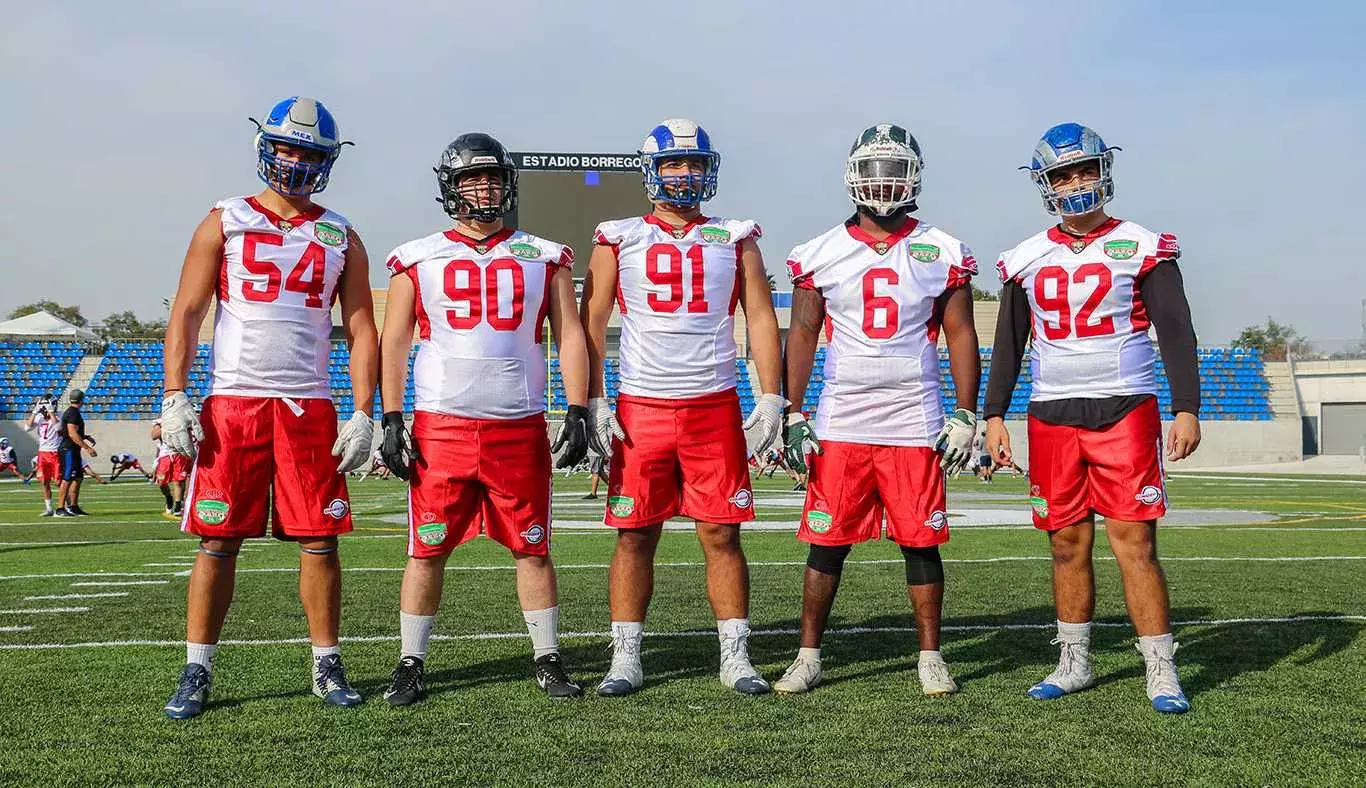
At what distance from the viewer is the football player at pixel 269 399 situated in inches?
170

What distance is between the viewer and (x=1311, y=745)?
3570 mm

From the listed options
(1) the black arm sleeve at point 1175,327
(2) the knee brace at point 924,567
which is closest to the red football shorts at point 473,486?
(2) the knee brace at point 924,567

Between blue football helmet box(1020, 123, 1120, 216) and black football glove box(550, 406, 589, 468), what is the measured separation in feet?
6.50

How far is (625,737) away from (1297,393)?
41.5 metres

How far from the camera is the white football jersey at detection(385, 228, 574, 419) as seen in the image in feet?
14.9

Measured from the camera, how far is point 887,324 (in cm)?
469

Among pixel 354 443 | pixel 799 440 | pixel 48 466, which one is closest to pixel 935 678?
pixel 799 440

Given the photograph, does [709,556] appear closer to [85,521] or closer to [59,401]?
[85,521]

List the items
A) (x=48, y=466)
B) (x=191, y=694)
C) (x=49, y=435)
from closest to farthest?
1. (x=191, y=694)
2. (x=48, y=466)
3. (x=49, y=435)

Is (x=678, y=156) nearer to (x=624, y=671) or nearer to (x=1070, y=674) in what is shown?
(x=624, y=671)

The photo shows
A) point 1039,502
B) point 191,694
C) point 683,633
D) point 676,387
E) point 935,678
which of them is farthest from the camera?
point 683,633

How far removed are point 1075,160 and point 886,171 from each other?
0.70 meters

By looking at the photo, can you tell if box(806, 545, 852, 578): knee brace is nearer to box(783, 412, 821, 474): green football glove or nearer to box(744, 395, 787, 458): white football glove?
box(783, 412, 821, 474): green football glove

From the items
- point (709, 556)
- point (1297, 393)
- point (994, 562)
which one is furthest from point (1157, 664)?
point (1297, 393)
